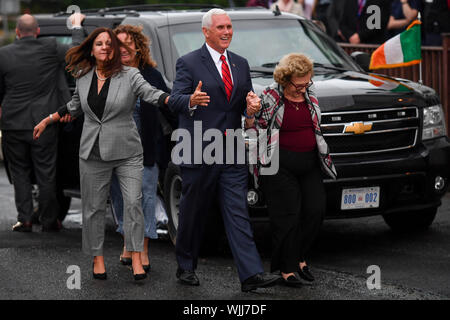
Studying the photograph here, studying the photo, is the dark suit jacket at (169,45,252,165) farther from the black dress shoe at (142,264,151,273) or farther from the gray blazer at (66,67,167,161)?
the black dress shoe at (142,264,151,273)

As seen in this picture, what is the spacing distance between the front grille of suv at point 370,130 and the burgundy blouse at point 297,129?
0.77 meters

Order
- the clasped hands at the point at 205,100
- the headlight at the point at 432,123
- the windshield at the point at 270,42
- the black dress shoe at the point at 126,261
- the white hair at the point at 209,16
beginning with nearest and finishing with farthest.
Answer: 1. the clasped hands at the point at 205,100
2. the white hair at the point at 209,16
3. the black dress shoe at the point at 126,261
4. the headlight at the point at 432,123
5. the windshield at the point at 270,42

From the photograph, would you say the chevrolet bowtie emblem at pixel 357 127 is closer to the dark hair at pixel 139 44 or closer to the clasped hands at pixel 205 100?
the clasped hands at pixel 205 100

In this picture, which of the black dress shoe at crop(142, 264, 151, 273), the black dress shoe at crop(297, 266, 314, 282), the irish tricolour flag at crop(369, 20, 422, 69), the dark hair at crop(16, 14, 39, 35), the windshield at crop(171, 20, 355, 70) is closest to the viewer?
the black dress shoe at crop(297, 266, 314, 282)

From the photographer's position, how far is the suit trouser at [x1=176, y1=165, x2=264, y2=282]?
7.20m

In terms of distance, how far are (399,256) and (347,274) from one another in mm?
862

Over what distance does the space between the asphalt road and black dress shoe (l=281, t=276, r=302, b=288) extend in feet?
0.19

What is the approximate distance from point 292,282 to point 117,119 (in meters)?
1.74

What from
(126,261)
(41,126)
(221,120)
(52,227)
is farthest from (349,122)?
(52,227)

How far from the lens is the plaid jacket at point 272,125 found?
293 inches

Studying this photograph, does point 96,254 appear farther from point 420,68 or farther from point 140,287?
point 420,68

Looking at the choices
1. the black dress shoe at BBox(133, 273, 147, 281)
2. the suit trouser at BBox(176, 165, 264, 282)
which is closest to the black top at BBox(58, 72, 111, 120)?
the suit trouser at BBox(176, 165, 264, 282)

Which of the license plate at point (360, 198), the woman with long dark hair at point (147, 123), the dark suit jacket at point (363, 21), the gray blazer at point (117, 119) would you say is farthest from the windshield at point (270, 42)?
the dark suit jacket at point (363, 21)

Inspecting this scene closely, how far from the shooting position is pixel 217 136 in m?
7.21
